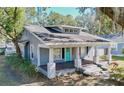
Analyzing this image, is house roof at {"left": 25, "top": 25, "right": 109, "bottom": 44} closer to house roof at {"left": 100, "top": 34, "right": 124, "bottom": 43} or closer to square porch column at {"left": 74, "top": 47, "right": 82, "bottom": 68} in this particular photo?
house roof at {"left": 100, "top": 34, "right": 124, "bottom": 43}

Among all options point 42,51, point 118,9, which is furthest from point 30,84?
point 118,9

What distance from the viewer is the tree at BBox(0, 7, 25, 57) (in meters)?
2.98

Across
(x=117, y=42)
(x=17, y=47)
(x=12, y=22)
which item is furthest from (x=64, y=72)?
(x=12, y=22)

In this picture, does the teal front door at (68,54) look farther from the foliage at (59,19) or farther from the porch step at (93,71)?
the foliage at (59,19)

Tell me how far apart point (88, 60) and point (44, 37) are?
2.28 feet

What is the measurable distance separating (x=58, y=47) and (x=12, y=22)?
0.68 metres

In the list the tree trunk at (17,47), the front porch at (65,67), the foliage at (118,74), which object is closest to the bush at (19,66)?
the tree trunk at (17,47)

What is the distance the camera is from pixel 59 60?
3145mm

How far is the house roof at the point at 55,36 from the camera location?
301 centimetres

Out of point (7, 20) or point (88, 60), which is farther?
point (88, 60)

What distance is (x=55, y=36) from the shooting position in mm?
3027

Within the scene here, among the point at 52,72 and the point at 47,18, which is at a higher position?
the point at 47,18
